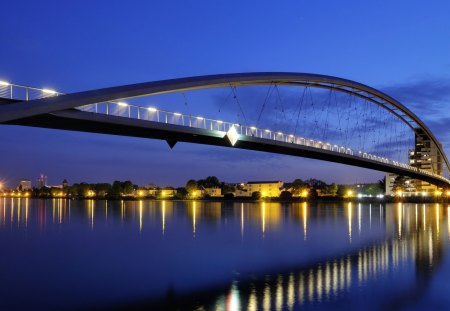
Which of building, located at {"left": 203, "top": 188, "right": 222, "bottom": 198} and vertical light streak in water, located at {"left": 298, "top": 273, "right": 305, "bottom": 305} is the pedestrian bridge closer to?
vertical light streak in water, located at {"left": 298, "top": 273, "right": 305, "bottom": 305}

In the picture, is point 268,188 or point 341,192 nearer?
point 341,192

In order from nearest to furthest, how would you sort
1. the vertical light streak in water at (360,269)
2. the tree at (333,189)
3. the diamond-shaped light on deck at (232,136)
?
the vertical light streak in water at (360,269), the diamond-shaped light on deck at (232,136), the tree at (333,189)

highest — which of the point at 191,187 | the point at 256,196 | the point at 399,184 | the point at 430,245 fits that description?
the point at 399,184

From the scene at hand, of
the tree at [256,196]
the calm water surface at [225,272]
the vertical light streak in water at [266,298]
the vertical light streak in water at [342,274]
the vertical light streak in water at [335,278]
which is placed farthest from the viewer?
the tree at [256,196]

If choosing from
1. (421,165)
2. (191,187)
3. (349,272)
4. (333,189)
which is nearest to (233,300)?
(349,272)

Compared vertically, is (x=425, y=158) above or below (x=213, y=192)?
above

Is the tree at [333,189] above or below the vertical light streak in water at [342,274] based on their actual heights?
above

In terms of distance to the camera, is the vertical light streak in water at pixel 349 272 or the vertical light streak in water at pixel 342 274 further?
the vertical light streak in water at pixel 349 272

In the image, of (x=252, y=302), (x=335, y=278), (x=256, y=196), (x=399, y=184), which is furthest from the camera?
(x=399, y=184)

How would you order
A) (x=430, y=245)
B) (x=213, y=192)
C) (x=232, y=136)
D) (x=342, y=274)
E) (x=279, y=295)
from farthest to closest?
(x=213, y=192) < (x=232, y=136) < (x=430, y=245) < (x=342, y=274) < (x=279, y=295)

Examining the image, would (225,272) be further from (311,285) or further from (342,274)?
(342,274)

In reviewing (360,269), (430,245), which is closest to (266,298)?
(360,269)

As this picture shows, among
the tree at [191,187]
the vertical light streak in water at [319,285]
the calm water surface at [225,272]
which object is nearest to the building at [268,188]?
the tree at [191,187]

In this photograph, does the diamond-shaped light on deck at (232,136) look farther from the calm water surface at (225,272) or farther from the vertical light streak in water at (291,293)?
the vertical light streak in water at (291,293)
